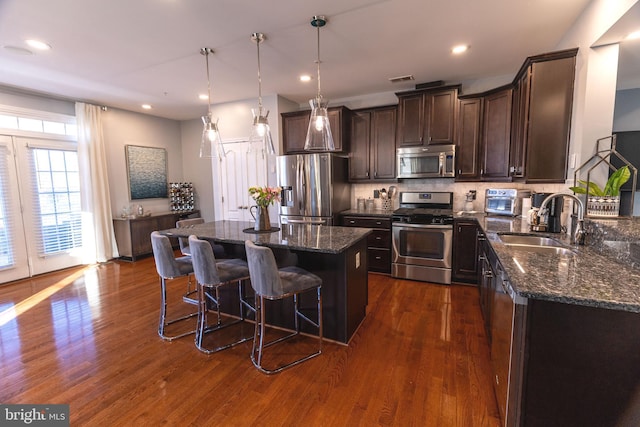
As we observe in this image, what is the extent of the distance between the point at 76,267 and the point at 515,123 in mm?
6828

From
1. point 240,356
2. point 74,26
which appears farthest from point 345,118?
point 240,356

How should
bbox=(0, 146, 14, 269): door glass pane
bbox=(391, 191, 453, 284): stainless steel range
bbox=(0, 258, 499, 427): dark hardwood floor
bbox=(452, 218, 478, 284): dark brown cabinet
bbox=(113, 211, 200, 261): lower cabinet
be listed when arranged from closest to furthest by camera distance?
bbox=(0, 258, 499, 427): dark hardwood floor → bbox=(452, 218, 478, 284): dark brown cabinet → bbox=(391, 191, 453, 284): stainless steel range → bbox=(0, 146, 14, 269): door glass pane → bbox=(113, 211, 200, 261): lower cabinet

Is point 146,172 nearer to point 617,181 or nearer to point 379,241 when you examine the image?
point 379,241

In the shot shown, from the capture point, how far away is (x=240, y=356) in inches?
91.8

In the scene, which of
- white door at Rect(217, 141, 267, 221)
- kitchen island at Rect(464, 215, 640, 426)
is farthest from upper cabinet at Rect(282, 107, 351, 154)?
kitchen island at Rect(464, 215, 640, 426)

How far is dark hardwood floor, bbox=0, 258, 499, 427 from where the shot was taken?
5.72 ft

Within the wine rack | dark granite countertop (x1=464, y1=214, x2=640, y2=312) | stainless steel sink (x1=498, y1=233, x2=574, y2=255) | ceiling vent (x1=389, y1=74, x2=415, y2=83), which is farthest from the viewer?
the wine rack

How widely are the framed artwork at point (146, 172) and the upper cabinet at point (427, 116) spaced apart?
4907 millimetres

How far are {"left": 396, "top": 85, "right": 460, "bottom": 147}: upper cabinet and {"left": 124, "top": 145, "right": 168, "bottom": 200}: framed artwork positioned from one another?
491cm

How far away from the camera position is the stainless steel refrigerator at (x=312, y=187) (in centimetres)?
427

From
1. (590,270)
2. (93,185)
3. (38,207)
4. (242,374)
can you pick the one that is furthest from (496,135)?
(38,207)

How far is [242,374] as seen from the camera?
6.94 ft

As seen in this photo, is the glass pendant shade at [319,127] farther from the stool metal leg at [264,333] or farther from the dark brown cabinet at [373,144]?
the dark brown cabinet at [373,144]

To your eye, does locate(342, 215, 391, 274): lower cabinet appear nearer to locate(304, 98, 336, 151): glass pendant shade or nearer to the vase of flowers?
the vase of flowers
